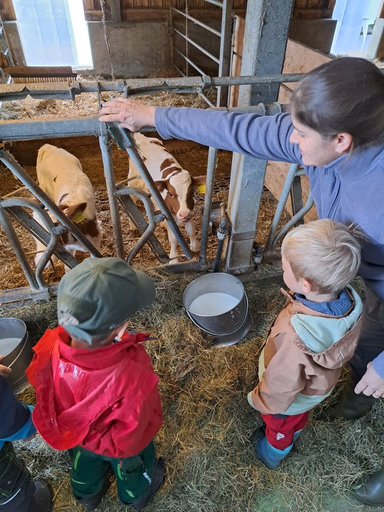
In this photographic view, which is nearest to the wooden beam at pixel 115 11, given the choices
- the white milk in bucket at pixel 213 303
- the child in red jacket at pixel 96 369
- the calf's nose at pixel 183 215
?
the calf's nose at pixel 183 215

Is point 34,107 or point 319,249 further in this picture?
point 34,107

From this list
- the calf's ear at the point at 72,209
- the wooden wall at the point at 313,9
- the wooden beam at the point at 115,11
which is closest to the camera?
the calf's ear at the point at 72,209

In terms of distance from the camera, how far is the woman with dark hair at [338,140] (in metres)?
1.23

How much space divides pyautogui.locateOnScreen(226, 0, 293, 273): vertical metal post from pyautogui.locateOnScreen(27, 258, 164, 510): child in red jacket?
4.29ft

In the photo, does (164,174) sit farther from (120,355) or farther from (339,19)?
(339,19)

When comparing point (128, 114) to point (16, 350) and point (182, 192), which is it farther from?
point (182, 192)

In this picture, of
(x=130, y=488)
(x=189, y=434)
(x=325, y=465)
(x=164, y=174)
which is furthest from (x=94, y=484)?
(x=164, y=174)

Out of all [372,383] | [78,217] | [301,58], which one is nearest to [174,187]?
[78,217]

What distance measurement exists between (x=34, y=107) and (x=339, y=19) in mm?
7678

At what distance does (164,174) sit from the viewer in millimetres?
4004

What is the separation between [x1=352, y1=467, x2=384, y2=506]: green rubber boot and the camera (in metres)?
2.11

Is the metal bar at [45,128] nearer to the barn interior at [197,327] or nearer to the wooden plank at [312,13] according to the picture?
the barn interior at [197,327]

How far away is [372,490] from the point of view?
2.12 meters

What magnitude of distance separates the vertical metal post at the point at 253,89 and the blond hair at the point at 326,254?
1.11 meters
